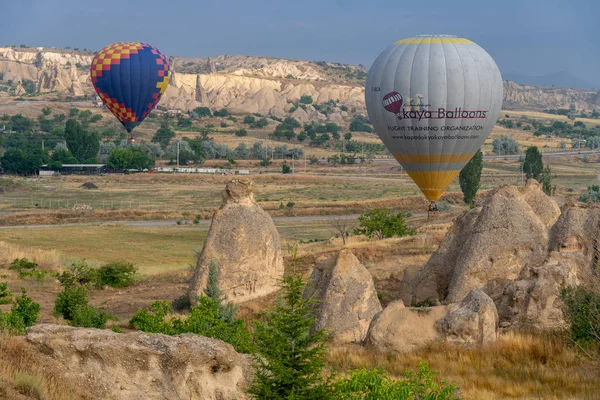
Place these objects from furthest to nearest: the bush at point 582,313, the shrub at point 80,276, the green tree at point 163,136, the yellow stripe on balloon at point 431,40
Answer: the green tree at point 163,136 → the yellow stripe on balloon at point 431,40 → the shrub at point 80,276 → the bush at point 582,313

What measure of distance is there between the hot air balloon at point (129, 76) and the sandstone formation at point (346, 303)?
66.3m

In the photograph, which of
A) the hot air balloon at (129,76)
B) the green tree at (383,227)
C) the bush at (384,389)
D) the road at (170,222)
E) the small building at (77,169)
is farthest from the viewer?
the small building at (77,169)

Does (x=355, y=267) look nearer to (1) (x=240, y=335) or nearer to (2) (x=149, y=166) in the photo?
(1) (x=240, y=335)

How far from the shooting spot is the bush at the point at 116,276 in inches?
1393

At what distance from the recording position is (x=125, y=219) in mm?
71625

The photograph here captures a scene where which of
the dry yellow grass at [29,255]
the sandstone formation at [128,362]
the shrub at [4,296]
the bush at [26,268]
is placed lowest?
the dry yellow grass at [29,255]

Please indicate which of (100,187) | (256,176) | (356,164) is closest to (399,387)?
(100,187)

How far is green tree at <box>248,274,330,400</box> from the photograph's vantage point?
40.2 ft

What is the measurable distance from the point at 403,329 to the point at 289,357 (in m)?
6.45

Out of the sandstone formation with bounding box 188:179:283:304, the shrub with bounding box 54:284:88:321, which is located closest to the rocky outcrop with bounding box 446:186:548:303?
the sandstone formation with bounding box 188:179:283:304

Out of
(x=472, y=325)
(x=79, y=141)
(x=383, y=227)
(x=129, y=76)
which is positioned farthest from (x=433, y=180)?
(x=79, y=141)

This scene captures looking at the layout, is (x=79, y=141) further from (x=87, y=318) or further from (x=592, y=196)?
(x=87, y=318)

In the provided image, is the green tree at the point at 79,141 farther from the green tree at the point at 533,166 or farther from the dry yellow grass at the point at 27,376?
the dry yellow grass at the point at 27,376

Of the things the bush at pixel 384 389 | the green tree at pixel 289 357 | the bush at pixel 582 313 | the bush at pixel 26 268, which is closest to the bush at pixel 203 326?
the bush at pixel 384 389
